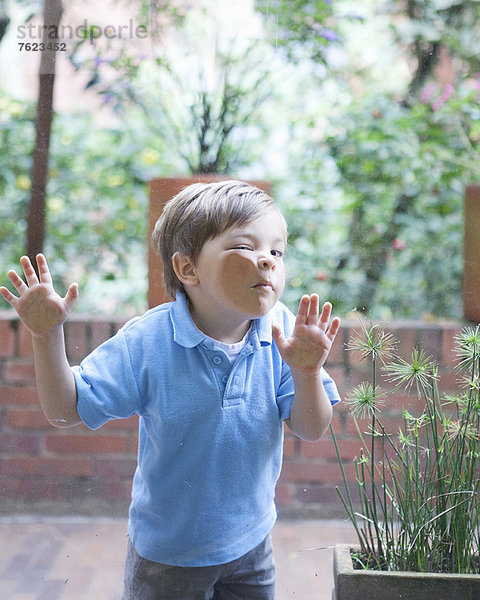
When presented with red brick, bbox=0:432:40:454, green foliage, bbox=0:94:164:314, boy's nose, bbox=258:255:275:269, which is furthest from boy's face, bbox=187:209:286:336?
red brick, bbox=0:432:40:454

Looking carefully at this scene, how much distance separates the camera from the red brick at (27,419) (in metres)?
1.32

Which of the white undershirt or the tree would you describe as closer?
the white undershirt

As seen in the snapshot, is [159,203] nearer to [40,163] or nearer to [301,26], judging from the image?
[40,163]

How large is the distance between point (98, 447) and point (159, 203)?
0.50 m

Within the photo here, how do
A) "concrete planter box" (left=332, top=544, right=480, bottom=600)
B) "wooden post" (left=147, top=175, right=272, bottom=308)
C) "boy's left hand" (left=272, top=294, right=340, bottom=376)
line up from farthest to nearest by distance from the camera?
"wooden post" (left=147, top=175, right=272, bottom=308) < "concrete planter box" (left=332, top=544, right=480, bottom=600) < "boy's left hand" (left=272, top=294, right=340, bottom=376)

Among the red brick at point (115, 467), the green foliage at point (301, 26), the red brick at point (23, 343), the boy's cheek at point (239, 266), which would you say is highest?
the green foliage at point (301, 26)

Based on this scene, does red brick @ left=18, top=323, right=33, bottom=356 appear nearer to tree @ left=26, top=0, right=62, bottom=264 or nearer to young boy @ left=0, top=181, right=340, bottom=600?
tree @ left=26, top=0, right=62, bottom=264

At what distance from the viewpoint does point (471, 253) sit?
1348mm

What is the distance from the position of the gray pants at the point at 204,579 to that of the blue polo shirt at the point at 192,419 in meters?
0.02

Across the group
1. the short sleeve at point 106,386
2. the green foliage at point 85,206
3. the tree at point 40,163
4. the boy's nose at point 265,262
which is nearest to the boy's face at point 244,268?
the boy's nose at point 265,262

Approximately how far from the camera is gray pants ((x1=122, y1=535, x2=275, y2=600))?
1.08 metres

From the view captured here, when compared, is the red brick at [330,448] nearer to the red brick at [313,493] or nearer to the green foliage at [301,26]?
the red brick at [313,493]

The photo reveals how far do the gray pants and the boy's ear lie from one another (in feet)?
1.52

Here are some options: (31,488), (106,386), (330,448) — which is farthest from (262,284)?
(31,488)
